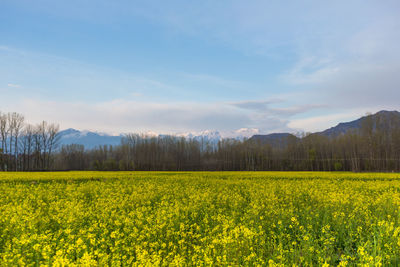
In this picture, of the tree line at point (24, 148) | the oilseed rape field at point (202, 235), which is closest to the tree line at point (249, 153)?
the tree line at point (24, 148)

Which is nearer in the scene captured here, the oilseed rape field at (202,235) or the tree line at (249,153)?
the oilseed rape field at (202,235)

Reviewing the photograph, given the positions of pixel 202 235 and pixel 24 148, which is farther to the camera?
pixel 24 148

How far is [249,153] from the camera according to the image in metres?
89.1

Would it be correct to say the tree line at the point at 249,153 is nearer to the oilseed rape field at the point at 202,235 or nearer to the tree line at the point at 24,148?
the tree line at the point at 24,148

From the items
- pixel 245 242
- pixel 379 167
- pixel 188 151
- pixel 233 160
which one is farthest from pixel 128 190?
pixel 188 151

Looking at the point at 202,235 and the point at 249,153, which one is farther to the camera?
the point at 249,153

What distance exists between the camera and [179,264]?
4996mm

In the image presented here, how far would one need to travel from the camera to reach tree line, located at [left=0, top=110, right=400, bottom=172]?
74188 millimetres

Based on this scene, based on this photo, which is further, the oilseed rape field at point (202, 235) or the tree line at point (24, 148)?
the tree line at point (24, 148)

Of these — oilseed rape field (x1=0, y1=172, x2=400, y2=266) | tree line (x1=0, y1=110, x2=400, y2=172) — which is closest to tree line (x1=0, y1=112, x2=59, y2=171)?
tree line (x1=0, y1=110, x2=400, y2=172)

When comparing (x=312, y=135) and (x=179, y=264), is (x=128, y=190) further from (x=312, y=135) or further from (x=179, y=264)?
(x=312, y=135)

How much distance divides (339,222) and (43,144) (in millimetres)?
96680

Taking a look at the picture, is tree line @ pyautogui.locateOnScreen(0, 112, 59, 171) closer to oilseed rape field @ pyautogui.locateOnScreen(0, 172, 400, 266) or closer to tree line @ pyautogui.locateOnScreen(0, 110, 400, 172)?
tree line @ pyautogui.locateOnScreen(0, 110, 400, 172)

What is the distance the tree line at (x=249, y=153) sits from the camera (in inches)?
2921
